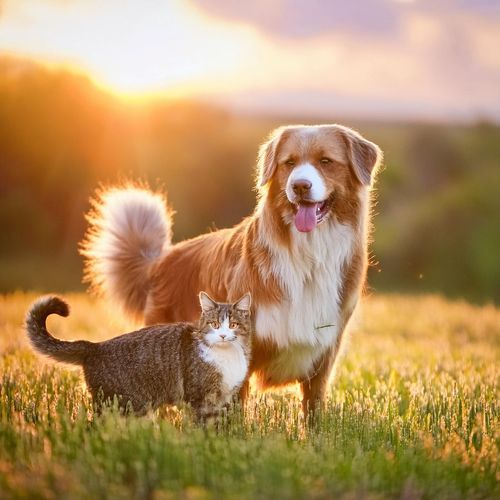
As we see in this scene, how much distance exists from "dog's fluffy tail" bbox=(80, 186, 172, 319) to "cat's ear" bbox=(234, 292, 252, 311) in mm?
1807

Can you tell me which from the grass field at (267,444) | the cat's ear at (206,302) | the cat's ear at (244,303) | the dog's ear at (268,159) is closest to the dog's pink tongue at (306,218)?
the dog's ear at (268,159)

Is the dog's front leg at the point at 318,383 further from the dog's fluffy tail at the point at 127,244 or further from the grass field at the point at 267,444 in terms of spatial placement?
the dog's fluffy tail at the point at 127,244

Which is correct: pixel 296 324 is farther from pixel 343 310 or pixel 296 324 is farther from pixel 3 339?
pixel 3 339

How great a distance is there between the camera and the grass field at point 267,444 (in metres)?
3.67

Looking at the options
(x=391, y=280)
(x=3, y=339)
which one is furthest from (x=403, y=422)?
(x=391, y=280)

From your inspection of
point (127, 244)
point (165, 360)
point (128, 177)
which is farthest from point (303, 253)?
point (128, 177)

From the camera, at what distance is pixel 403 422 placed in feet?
17.6

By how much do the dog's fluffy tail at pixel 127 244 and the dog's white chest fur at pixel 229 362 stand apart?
1.82 meters

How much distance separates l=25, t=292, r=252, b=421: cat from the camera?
5.28m

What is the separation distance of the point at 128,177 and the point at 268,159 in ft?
70.0

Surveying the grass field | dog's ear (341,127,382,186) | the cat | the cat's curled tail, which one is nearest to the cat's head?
the cat

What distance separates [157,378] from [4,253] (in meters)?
22.2

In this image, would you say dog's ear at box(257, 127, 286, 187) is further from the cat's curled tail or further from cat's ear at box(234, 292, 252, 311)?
the cat's curled tail

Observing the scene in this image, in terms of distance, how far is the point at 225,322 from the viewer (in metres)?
5.32
